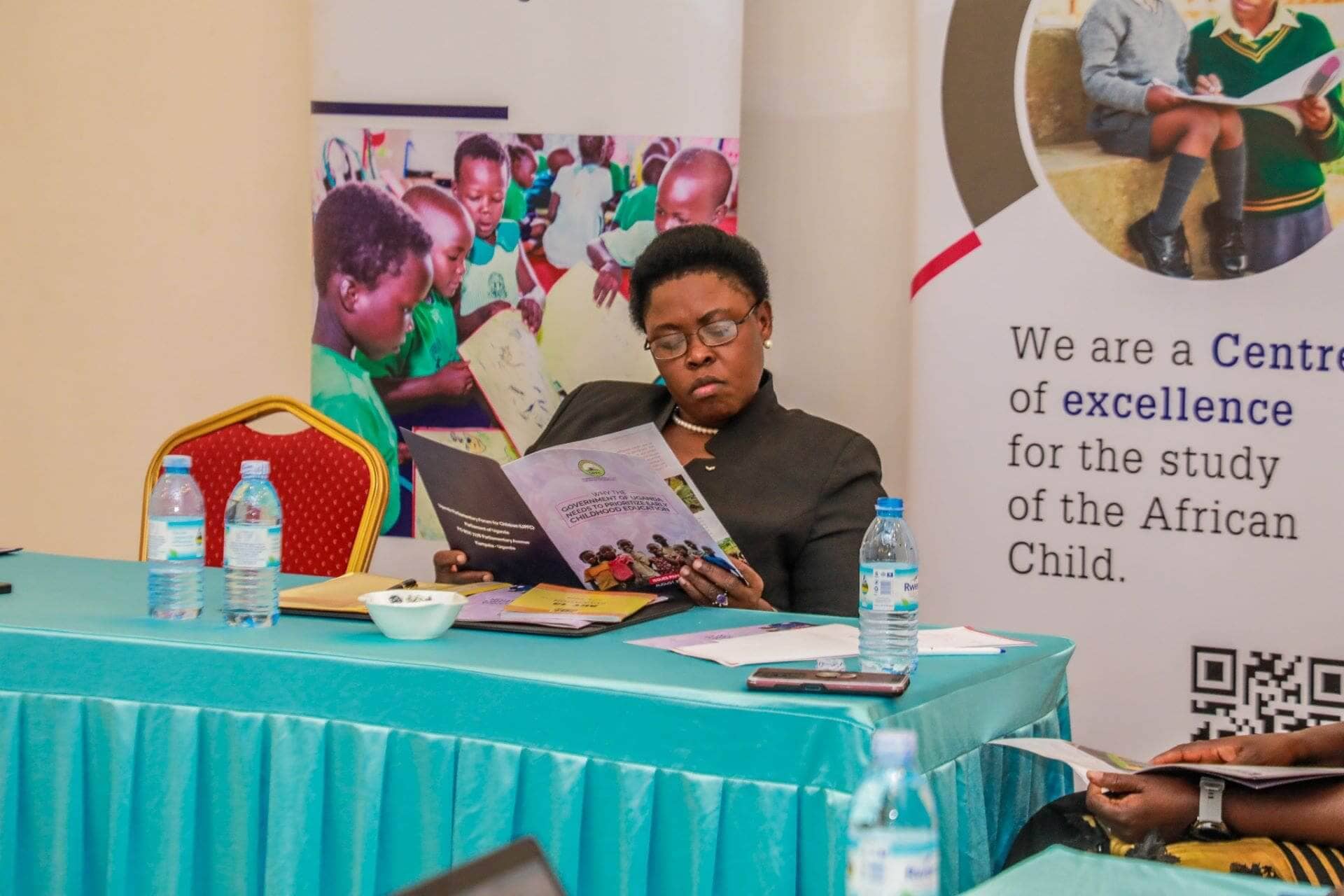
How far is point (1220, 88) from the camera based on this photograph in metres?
2.55

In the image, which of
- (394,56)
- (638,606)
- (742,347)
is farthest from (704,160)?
(638,606)

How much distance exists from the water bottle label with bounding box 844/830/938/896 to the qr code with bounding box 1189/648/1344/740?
170 centimetres

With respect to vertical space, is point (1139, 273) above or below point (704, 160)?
below

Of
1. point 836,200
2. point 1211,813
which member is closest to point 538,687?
point 1211,813

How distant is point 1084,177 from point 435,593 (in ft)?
5.05

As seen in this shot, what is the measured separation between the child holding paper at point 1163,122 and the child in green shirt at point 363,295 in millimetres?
1449

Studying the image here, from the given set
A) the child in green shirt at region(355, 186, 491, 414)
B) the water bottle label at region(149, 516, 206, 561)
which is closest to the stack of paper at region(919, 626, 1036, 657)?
the water bottle label at region(149, 516, 206, 561)

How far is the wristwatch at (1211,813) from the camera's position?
1559mm

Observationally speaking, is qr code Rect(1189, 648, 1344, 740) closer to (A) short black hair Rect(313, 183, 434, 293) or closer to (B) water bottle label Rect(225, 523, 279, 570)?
(B) water bottle label Rect(225, 523, 279, 570)

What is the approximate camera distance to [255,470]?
79.2 inches

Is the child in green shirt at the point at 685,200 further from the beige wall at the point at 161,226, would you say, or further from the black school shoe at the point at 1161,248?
the black school shoe at the point at 1161,248

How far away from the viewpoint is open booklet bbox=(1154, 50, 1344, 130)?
8.17ft

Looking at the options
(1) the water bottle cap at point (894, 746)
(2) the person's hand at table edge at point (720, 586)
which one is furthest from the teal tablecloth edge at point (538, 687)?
(1) the water bottle cap at point (894, 746)

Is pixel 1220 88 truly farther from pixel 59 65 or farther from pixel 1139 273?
pixel 59 65
